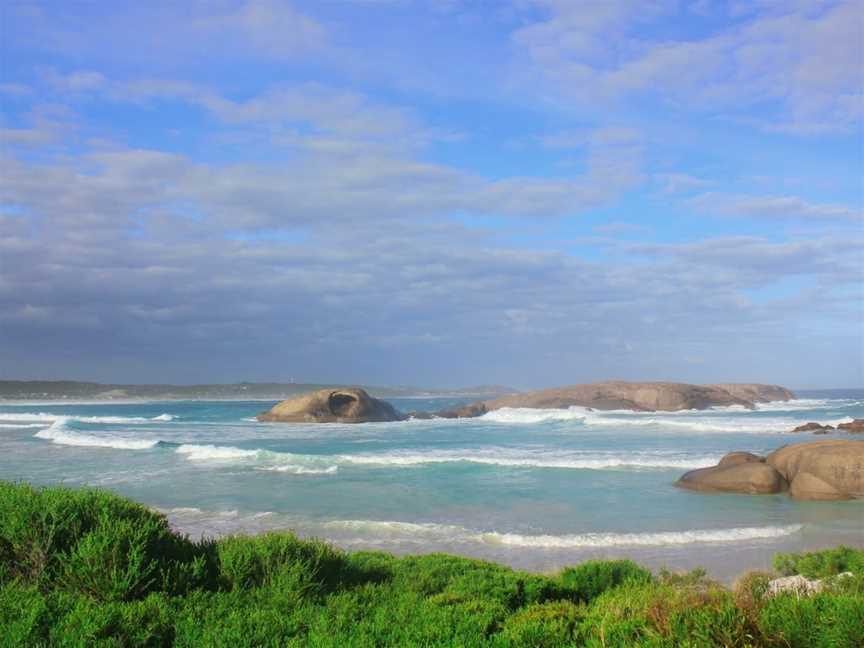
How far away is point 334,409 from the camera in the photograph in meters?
56.5

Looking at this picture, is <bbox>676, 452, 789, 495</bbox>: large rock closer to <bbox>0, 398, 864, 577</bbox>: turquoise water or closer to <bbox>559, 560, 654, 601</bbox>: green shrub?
<bbox>0, 398, 864, 577</bbox>: turquoise water

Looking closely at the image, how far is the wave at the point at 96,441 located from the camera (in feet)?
122

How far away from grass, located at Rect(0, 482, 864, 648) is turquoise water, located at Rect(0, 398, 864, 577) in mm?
4982

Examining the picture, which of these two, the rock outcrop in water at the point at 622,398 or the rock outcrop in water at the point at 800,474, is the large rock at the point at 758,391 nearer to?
the rock outcrop in water at the point at 622,398

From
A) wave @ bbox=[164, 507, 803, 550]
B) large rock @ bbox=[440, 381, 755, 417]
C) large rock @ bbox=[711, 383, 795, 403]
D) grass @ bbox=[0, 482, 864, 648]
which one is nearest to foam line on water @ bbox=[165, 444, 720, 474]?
wave @ bbox=[164, 507, 803, 550]

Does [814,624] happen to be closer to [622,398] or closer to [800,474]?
[800,474]

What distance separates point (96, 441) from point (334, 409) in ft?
67.4

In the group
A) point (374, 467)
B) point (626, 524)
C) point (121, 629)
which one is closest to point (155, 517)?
point (121, 629)

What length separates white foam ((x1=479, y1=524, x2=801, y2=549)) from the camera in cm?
1437

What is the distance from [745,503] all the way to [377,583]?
14.6m

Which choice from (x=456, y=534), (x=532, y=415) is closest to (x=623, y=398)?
(x=532, y=415)

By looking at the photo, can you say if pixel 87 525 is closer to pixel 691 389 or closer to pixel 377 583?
pixel 377 583

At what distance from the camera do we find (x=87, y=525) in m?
7.02

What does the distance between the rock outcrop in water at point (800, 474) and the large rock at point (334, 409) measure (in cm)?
3725
